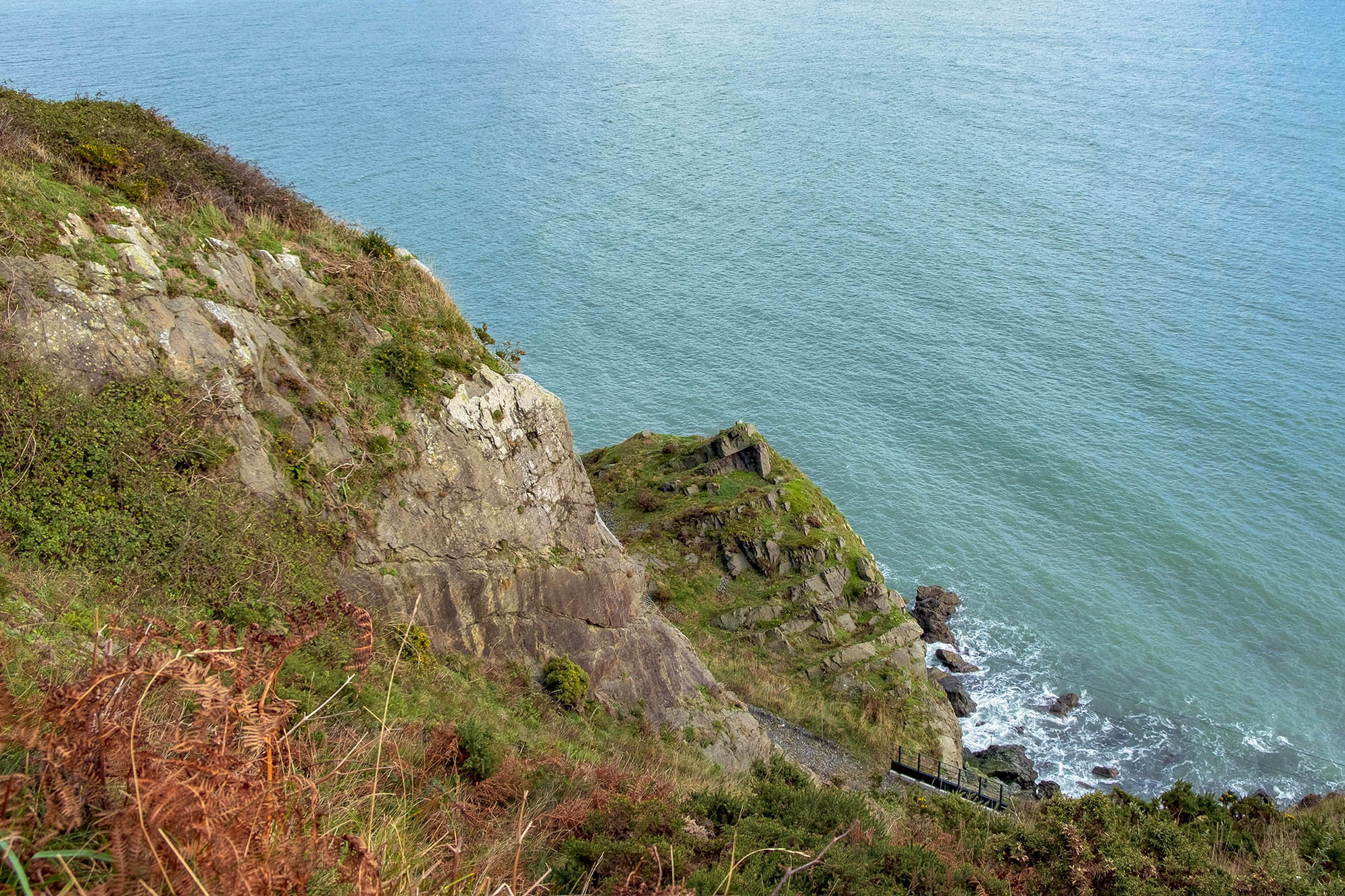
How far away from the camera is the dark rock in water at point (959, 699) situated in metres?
41.0

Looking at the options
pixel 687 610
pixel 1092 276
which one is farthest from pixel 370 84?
pixel 687 610

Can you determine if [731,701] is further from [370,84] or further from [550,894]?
[370,84]

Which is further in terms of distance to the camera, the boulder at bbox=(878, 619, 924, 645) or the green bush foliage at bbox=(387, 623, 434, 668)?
the boulder at bbox=(878, 619, 924, 645)

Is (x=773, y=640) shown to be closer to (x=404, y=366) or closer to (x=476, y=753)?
(x=404, y=366)

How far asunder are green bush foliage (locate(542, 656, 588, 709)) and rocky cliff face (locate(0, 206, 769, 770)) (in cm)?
53

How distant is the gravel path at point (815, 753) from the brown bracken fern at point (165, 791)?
23405 millimetres

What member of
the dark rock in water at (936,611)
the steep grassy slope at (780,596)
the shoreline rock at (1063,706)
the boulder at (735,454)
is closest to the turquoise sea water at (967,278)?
the shoreline rock at (1063,706)

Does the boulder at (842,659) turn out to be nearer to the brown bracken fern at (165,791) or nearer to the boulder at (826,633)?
the boulder at (826,633)

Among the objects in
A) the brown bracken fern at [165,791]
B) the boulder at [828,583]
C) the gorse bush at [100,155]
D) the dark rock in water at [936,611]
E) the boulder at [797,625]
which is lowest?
the dark rock in water at [936,611]

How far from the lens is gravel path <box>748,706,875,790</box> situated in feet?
89.1

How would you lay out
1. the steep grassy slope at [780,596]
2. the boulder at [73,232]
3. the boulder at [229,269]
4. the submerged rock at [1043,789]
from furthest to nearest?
the submerged rock at [1043,789] → the steep grassy slope at [780,596] → the boulder at [229,269] → the boulder at [73,232]

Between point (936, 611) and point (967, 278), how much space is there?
38.9 meters

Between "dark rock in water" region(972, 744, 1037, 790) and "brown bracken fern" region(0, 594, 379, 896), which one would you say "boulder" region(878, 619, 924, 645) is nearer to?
"dark rock in water" region(972, 744, 1037, 790)

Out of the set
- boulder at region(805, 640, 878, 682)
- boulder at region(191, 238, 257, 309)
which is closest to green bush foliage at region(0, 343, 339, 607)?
boulder at region(191, 238, 257, 309)
